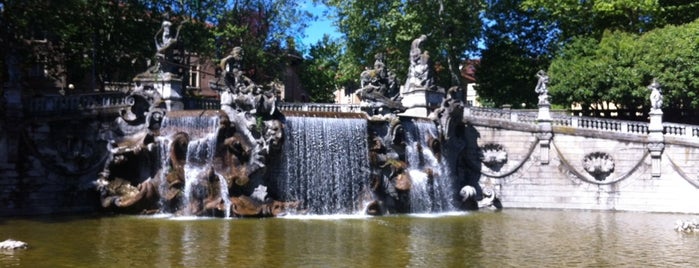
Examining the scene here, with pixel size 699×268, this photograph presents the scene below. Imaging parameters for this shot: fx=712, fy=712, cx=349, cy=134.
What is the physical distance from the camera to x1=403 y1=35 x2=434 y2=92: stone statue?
104ft

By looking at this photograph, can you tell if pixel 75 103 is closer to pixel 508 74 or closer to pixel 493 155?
pixel 493 155

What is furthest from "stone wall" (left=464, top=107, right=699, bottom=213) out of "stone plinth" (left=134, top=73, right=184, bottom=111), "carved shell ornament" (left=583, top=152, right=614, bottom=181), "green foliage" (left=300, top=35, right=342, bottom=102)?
"green foliage" (left=300, top=35, right=342, bottom=102)

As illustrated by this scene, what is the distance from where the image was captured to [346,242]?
58.6ft

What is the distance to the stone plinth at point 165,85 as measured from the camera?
2698 cm

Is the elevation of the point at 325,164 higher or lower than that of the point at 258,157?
lower

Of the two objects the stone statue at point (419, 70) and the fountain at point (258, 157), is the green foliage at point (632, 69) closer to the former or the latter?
the stone statue at point (419, 70)

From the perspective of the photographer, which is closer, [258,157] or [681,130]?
[258,157]

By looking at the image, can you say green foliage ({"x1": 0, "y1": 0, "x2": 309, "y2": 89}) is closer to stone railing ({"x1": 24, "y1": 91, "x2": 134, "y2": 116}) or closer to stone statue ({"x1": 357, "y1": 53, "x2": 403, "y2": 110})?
stone railing ({"x1": 24, "y1": 91, "x2": 134, "y2": 116})

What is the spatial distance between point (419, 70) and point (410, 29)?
11229mm

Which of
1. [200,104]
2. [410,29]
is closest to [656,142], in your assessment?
[410,29]

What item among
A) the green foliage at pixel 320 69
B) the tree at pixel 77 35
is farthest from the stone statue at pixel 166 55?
the green foliage at pixel 320 69

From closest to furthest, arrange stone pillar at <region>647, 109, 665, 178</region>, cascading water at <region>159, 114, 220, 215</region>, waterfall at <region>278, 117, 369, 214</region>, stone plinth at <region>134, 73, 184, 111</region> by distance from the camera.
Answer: cascading water at <region>159, 114, 220, 215</region>, waterfall at <region>278, 117, 369, 214</region>, stone plinth at <region>134, 73, 184, 111</region>, stone pillar at <region>647, 109, 665, 178</region>

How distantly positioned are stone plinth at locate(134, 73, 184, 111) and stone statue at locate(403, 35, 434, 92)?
414 inches

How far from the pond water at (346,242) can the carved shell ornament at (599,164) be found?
514cm
